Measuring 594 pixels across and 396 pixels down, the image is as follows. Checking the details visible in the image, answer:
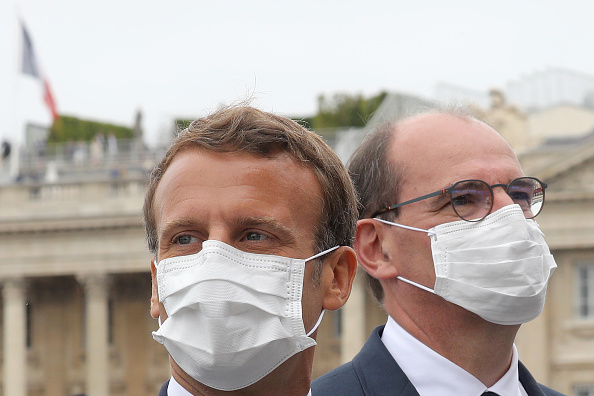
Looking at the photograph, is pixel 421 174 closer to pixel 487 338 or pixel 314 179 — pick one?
pixel 487 338

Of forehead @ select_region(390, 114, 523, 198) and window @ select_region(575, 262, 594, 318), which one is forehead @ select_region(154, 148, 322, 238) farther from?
window @ select_region(575, 262, 594, 318)

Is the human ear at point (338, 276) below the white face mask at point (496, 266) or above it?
above

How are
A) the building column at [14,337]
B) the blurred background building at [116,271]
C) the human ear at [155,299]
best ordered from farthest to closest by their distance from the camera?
1. the building column at [14,337]
2. the blurred background building at [116,271]
3. the human ear at [155,299]

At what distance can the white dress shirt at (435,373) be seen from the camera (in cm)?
444

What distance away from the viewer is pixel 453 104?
527 centimetres

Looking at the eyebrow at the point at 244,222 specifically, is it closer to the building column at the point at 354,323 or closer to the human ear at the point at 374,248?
the human ear at the point at 374,248

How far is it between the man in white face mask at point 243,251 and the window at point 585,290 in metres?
32.9

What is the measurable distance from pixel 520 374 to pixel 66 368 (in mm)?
38670

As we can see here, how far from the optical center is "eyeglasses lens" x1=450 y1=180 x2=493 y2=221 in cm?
453

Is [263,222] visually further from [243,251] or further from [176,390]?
[176,390]

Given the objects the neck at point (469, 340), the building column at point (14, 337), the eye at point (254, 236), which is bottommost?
the building column at point (14, 337)

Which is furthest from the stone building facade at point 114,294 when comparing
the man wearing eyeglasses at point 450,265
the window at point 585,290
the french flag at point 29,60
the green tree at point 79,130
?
the man wearing eyeglasses at point 450,265

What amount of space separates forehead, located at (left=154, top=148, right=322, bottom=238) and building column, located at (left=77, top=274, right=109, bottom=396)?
3539cm

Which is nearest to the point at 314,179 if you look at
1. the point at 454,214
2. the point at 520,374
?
the point at 454,214
